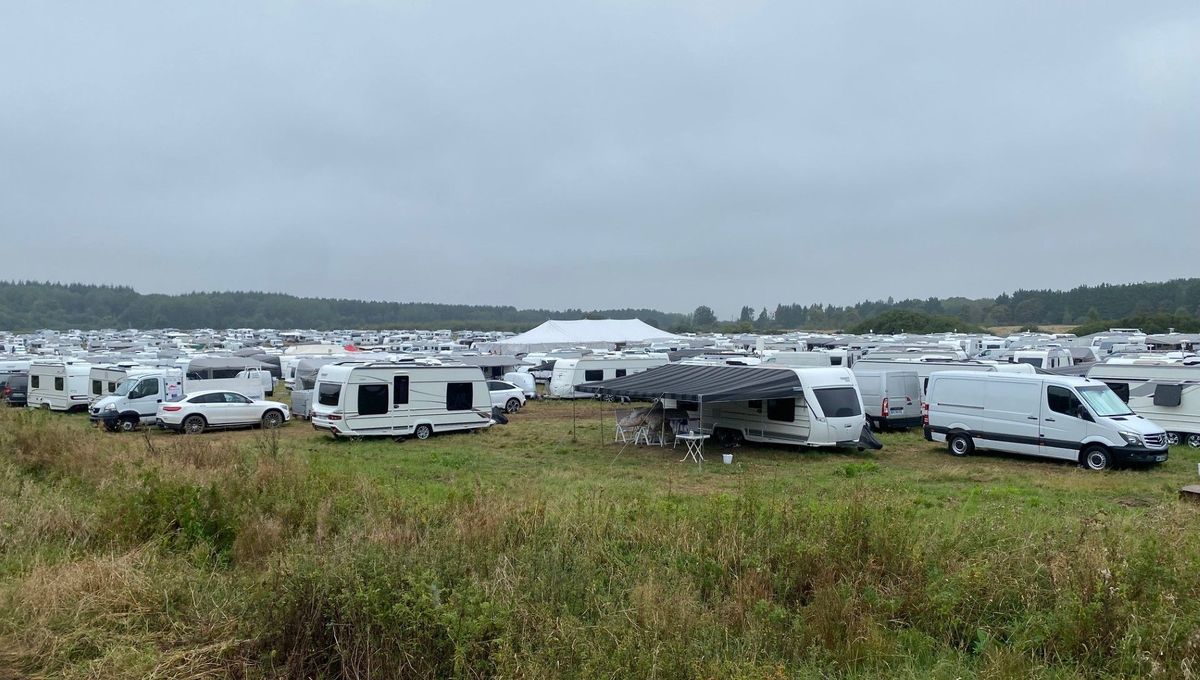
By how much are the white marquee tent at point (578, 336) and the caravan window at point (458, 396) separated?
2971 centimetres

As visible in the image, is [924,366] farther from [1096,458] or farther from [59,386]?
[59,386]

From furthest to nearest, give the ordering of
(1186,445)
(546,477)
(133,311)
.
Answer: (133,311), (1186,445), (546,477)

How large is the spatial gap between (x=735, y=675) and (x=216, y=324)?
594 ft

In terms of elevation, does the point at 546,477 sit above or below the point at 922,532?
below

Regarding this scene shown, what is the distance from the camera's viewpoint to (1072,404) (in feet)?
51.9

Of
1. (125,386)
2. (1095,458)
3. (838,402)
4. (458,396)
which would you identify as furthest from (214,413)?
(1095,458)

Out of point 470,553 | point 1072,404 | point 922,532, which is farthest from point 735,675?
point 1072,404

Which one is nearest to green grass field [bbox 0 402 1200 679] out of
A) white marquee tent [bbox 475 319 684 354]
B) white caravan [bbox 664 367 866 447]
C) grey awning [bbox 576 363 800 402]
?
grey awning [bbox 576 363 800 402]

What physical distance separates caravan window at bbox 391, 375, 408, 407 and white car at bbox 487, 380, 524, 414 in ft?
25.2

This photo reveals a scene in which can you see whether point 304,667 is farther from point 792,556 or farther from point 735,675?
point 792,556

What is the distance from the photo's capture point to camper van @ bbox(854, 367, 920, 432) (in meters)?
21.9

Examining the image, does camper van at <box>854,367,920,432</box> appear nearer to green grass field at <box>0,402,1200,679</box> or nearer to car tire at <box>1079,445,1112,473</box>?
car tire at <box>1079,445,1112,473</box>

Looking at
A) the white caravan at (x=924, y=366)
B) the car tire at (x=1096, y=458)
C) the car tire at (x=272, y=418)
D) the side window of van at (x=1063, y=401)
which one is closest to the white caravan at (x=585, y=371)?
the white caravan at (x=924, y=366)

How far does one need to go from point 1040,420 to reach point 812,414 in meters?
4.77
